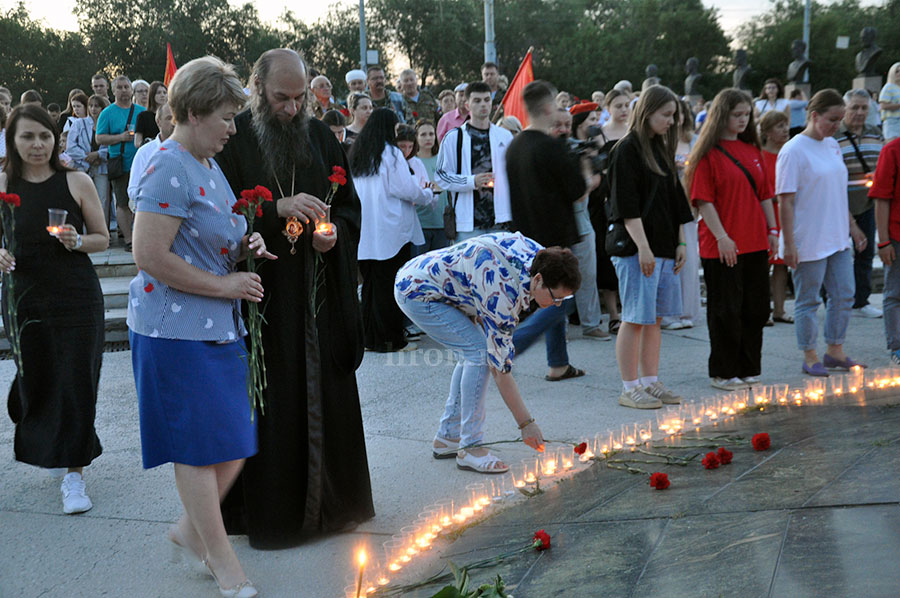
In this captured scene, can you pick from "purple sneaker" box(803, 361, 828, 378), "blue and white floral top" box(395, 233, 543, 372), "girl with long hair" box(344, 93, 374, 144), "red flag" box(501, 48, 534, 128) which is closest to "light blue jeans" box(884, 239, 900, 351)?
"purple sneaker" box(803, 361, 828, 378)

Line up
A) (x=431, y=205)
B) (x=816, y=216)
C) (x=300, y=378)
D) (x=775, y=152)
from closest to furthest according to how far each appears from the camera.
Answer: (x=300, y=378) < (x=816, y=216) < (x=775, y=152) < (x=431, y=205)

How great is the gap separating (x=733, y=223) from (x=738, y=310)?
64cm

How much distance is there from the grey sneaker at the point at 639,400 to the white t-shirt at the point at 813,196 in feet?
5.85

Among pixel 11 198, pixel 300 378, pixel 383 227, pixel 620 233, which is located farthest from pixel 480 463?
pixel 383 227

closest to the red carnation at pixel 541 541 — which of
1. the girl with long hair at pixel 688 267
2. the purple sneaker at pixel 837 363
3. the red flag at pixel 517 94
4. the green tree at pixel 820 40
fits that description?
the purple sneaker at pixel 837 363

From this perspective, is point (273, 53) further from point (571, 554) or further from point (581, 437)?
point (581, 437)

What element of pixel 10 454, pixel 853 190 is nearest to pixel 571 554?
pixel 10 454

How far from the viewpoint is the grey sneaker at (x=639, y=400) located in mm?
6508

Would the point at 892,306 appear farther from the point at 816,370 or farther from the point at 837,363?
the point at 816,370

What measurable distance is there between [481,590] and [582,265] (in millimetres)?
4897

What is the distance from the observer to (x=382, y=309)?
28.3 feet

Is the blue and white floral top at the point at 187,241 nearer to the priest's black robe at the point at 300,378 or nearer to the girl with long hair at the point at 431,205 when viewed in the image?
the priest's black robe at the point at 300,378

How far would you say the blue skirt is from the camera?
3447 mm

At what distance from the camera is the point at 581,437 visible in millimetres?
5867
